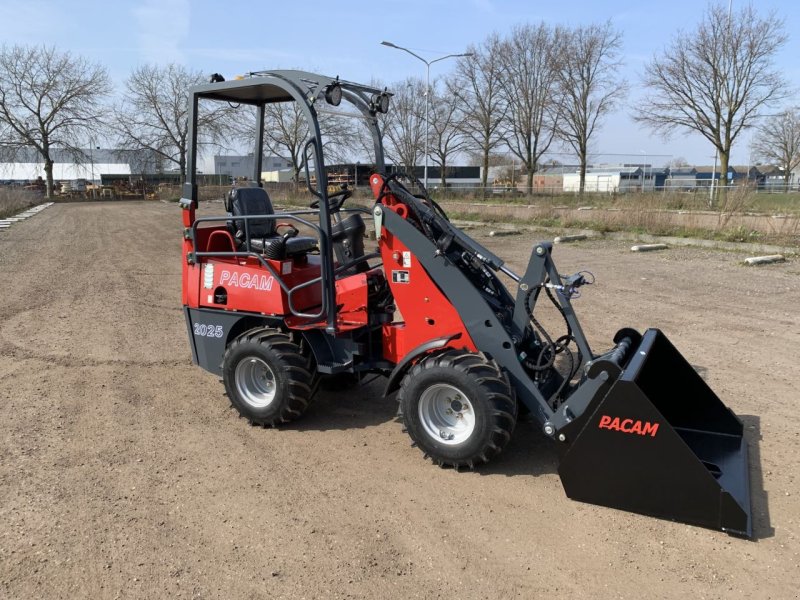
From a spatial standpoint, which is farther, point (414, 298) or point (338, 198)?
point (338, 198)

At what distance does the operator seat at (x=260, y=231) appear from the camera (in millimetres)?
4871

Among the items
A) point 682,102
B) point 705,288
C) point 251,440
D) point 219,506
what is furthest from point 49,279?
point 682,102

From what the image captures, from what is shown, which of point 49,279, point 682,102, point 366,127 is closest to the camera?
point 366,127

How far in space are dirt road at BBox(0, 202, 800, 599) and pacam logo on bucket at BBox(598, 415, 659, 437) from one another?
530 millimetres

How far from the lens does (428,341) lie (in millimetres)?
4371

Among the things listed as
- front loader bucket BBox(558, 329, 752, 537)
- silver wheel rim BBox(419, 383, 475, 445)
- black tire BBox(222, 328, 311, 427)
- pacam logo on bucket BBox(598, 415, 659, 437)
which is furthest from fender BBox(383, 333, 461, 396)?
pacam logo on bucket BBox(598, 415, 659, 437)

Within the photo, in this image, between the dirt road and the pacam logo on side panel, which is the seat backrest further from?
the dirt road

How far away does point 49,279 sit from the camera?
459 inches

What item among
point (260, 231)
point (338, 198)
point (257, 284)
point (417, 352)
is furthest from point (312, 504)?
point (260, 231)

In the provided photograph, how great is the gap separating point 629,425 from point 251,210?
3399mm

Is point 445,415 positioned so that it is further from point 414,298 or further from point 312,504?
point 312,504

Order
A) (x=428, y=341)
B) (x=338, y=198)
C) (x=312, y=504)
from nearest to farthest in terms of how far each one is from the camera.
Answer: (x=312, y=504) → (x=428, y=341) → (x=338, y=198)

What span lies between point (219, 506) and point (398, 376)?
4.70ft

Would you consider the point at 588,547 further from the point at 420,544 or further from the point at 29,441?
the point at 29,441
